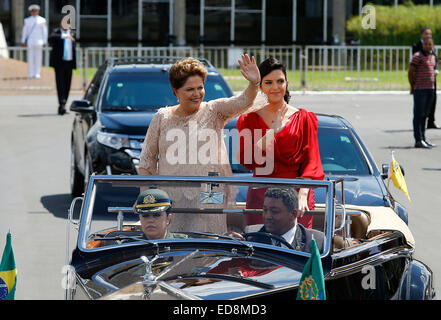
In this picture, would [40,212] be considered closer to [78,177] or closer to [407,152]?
[78,177]

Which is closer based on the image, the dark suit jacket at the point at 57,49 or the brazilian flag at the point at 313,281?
the brazilian flag at the point at 313,281

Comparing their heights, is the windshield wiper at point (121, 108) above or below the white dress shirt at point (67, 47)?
below

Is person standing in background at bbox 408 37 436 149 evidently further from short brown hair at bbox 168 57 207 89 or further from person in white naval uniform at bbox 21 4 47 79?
person in white naval uniform at bbox 21 4 47 79

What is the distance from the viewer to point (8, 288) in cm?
462

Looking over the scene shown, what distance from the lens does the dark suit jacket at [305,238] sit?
16.8 feet

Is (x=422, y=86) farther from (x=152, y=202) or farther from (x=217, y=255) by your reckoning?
(x=217, y=255)

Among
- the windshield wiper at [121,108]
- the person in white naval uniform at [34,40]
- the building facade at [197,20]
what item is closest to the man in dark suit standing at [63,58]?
the person in white naval uniform at [34,40]

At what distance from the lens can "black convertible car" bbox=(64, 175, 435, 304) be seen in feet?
15.2

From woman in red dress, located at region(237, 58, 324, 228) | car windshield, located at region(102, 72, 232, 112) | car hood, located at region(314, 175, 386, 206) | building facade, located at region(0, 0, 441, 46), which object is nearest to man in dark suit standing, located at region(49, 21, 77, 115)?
car windshield, located at region(102, 72, 232, 112)

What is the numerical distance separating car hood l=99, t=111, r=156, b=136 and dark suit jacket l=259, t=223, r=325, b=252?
5.66m

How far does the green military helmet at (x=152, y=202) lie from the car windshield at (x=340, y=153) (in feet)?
11.1

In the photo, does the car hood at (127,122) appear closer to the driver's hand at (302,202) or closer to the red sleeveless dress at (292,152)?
the red sleeveless dress at (292,152)

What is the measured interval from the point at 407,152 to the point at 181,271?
11.4m

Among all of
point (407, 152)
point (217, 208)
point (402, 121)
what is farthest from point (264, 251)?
point (402, 121)
